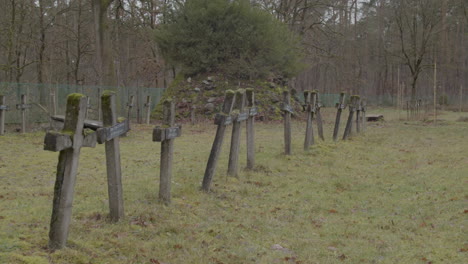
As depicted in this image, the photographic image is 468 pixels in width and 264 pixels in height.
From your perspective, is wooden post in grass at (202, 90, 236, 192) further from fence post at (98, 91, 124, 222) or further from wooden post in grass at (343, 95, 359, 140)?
wooden post in grass at (343, 95, 359, 140)

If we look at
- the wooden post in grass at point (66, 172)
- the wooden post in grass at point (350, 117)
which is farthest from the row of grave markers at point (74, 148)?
the wooden post in grass at point (350, 117)

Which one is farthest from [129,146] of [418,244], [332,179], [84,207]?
[418,244]

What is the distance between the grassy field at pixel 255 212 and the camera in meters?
4.76

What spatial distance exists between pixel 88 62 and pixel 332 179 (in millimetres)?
33025

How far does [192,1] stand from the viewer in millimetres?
26094

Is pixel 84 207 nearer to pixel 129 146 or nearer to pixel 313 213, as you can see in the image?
pixel 313 213

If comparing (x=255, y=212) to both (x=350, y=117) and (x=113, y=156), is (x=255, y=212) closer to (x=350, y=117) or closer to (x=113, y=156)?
(x=113, y=156)

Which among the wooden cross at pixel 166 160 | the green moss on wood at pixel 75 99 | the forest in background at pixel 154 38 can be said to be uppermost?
the forest in background at pixel 154 38

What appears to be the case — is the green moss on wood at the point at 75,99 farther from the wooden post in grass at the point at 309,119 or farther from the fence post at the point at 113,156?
the wooden post in grass at the point at 309,119

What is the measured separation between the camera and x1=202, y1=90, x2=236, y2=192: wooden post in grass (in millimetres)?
7508

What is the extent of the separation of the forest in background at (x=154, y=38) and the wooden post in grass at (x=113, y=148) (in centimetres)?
1810

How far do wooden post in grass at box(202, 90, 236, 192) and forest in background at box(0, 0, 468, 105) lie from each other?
15739 millimetres

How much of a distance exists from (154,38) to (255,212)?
2170 cm

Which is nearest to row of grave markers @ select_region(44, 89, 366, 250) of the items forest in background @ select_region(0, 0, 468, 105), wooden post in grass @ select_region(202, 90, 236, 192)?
wooden post in grass @ select_region(202, 90, 236, 192)
